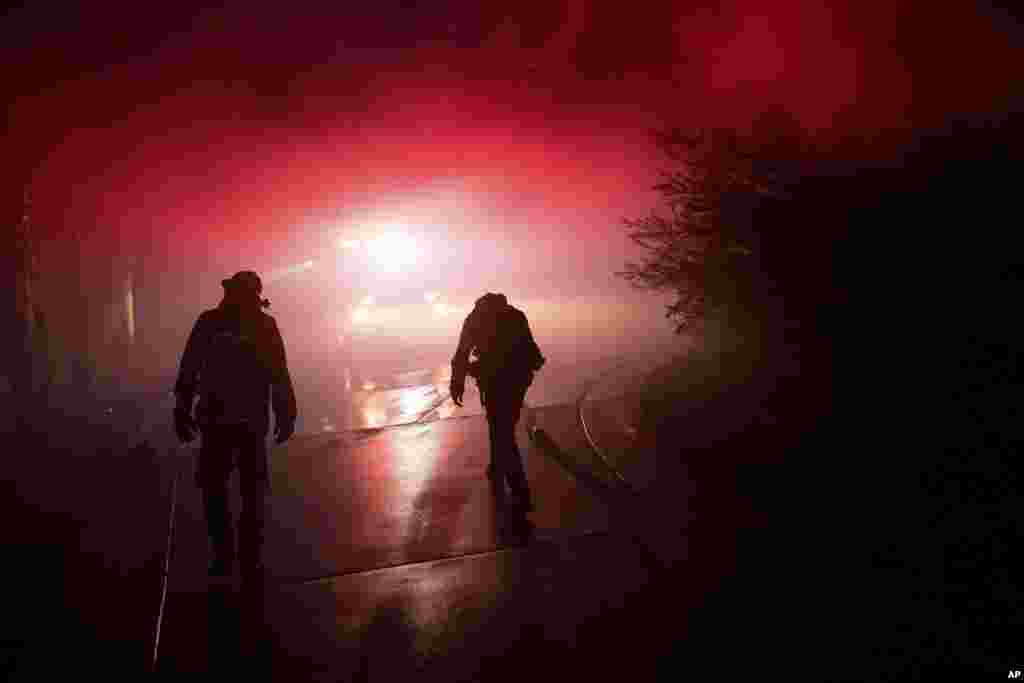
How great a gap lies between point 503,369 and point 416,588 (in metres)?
1.59

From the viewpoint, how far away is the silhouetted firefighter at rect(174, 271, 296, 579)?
3561 mm

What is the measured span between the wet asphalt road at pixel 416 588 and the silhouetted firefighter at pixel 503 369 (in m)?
0.36

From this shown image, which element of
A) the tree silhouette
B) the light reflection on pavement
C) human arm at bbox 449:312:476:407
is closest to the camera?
human arm at bbox 449:312:476:407

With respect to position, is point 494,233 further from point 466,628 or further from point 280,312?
point 466,628

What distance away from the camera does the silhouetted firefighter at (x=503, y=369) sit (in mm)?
4371

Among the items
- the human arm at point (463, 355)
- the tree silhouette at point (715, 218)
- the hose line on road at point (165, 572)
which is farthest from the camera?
the tree silhouette at point (715, 218)

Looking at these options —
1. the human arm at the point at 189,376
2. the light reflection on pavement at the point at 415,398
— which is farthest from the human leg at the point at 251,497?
the light reflection on pavement at the point at 415,398

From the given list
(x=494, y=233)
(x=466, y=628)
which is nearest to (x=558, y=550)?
(x=466, y=628)

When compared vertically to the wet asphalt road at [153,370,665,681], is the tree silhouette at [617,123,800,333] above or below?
above

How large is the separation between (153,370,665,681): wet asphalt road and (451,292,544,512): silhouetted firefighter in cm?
36

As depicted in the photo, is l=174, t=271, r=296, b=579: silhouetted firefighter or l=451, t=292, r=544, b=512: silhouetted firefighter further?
l=451, t=292, r=544, b=512: silhouetted firefighter

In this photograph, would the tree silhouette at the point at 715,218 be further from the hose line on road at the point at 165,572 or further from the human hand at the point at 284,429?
the hose line on road at the point at 165,572

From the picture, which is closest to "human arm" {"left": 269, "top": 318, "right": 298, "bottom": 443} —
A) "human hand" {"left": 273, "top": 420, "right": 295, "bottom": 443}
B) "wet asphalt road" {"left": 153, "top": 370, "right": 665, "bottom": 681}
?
"human hand" {"left": 273, "top": 420, "right": 295, "bottom": 443}

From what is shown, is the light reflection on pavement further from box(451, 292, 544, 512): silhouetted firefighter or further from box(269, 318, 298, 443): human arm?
box(269, 318, 298, 443): human arm
